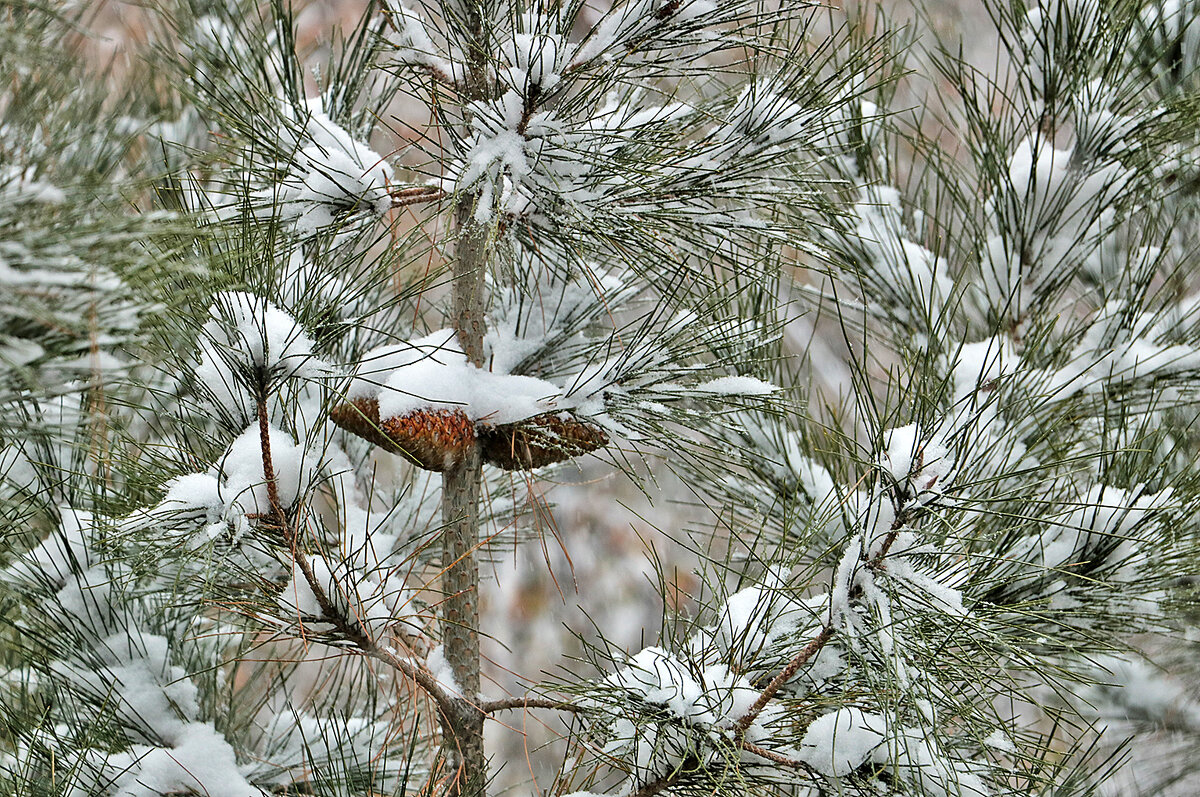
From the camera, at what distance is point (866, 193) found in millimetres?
1103

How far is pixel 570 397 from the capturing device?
774 mm

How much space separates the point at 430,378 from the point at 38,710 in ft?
1.49

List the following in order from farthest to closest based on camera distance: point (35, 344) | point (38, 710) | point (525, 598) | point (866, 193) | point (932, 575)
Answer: point (525, 598)
point (866, 193)
point (38, 710)
point (932, 575)
point (35, 344)

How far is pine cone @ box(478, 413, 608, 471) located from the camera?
2.55 ft

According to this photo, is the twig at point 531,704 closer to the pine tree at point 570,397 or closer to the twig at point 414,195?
the pine tree at point 570,397

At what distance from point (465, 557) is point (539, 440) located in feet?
0.38

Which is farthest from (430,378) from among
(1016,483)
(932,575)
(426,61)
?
(1016,483)

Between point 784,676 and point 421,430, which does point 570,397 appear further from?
point 784,676

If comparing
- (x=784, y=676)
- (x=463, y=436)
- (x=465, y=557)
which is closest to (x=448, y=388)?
(x=463, y=436)

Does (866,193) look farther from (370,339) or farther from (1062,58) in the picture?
(370,339)

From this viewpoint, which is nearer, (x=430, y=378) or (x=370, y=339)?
(x=430, y=378)

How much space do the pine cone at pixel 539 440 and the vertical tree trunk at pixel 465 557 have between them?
2cm

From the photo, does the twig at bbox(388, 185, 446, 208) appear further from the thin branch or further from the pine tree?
the thin branch

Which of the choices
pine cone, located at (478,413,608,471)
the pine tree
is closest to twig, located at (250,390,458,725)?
the pine tree
